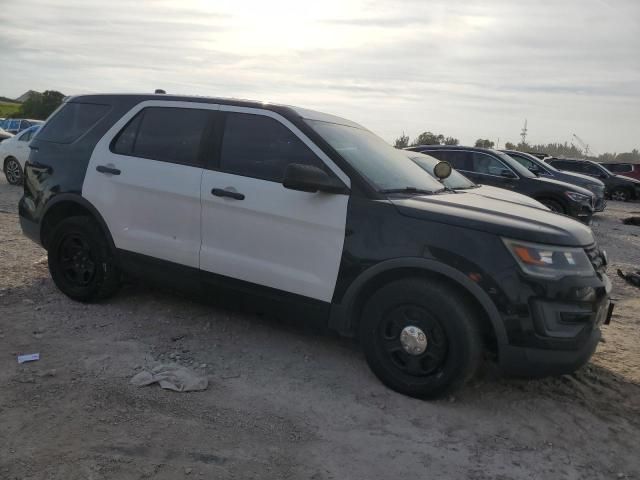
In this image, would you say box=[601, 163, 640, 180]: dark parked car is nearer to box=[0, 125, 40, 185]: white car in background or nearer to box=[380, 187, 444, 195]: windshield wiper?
box=[0, 125, 40, 185]: white car in background

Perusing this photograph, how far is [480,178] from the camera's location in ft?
37.6

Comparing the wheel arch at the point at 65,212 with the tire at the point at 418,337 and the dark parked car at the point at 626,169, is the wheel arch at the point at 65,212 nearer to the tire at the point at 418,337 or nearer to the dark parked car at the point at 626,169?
the tire at the point at 418,337

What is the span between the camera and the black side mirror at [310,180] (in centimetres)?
361

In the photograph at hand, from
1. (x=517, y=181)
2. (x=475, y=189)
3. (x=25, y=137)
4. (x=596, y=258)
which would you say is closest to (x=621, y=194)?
(x=517, y=181)

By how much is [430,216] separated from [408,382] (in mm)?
1062

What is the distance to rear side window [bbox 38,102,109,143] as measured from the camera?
4.89 m

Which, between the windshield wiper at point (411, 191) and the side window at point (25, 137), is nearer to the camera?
the windshield wiper at point (411, 191)

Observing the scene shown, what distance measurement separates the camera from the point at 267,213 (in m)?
3.92

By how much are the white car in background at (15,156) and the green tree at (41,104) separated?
2542 centimetres

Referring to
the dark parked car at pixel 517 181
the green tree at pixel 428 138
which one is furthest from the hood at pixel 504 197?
the green tree at pixel 428 138

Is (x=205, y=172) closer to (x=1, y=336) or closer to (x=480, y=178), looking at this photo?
(x=1, y=336)

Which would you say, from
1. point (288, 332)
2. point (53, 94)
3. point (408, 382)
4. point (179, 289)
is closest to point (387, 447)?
point (408, 382)

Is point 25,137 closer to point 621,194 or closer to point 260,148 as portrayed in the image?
point 260,148

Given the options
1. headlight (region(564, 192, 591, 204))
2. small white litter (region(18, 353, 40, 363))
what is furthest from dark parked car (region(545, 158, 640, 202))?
small white litter (region(18, 353, 40, 363))
